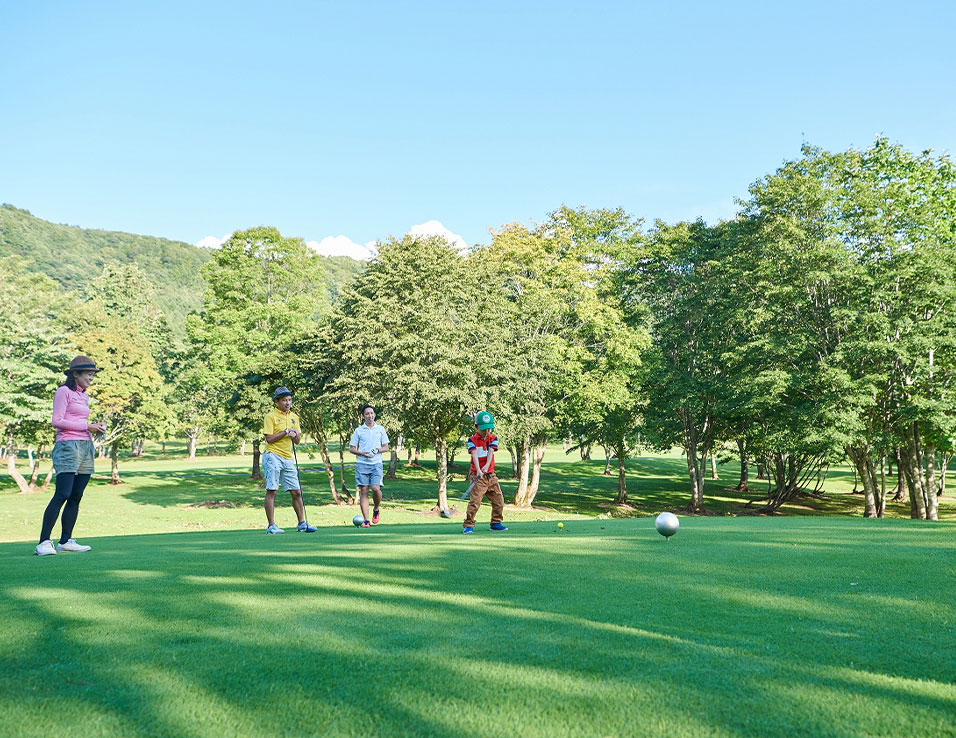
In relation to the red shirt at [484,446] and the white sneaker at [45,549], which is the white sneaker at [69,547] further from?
the red shirt at [484,446]

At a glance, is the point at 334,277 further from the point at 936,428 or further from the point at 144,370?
the point at 936,428

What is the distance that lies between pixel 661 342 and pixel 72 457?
1345 inches

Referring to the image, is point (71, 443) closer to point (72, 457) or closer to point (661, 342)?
point (72, 457)

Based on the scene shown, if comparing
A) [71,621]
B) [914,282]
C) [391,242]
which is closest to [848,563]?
[71,621]

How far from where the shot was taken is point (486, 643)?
443cm

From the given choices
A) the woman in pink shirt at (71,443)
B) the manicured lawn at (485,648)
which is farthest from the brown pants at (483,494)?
the woman in pink shirt at (71,443)

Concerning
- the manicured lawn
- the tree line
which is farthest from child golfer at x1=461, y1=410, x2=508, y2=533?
the tree line

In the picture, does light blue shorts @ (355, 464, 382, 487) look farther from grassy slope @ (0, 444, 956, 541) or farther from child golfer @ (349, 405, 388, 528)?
grassy slope @ (0, 444, 956, 541)

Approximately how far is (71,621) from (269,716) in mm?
2453

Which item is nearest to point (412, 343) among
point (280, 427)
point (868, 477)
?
point (280, 427)

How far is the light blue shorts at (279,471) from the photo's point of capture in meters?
12.4

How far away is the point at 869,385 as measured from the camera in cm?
2561

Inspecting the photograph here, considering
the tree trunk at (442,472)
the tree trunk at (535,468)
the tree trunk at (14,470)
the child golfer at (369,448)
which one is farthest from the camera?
the tree trunk at (14,470)

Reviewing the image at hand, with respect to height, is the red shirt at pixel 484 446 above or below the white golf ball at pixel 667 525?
above
